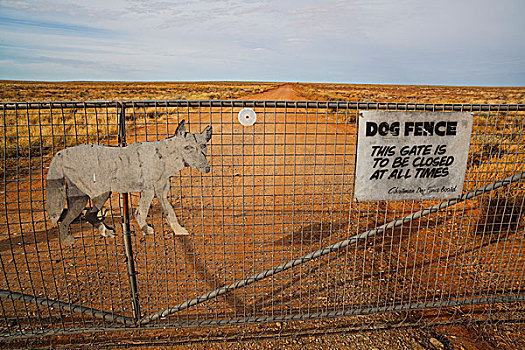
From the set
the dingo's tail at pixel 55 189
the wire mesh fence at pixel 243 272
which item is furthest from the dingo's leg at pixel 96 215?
the dingo's tail at pixel 55 189

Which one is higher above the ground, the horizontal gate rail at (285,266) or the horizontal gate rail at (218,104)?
the horizontal gate rail at (218,104)

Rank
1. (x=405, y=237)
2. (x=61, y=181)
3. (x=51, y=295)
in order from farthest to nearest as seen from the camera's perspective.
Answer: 1. (x=405, y=237)
2. (x=51, y=295)
3. (x=61, y=181)

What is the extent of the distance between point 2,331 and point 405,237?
5.97m

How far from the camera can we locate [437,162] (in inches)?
142

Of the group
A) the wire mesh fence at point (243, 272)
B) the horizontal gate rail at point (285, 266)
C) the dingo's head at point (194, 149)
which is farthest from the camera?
the horizontal gate rail at point (285, 266)

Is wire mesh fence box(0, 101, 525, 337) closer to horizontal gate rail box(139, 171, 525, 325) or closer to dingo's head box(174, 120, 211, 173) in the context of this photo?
horizontal gate rail box(139, 171, 525, 325)

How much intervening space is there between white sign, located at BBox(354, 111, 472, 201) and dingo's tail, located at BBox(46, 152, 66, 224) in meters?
2.97

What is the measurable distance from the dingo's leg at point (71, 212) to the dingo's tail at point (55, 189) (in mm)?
73

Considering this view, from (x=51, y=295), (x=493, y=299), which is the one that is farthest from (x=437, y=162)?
(x=51, y=295)

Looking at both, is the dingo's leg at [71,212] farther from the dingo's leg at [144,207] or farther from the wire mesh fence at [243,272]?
the dingo's leg at [144,207]

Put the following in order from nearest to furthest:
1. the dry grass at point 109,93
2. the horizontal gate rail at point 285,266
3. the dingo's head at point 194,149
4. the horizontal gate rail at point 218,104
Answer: the horizontal gate rail at point 218,104 → the dingo's head at point 194,149 → the horizontal gate rail at point 285,266 → the dry grass at point 109,93

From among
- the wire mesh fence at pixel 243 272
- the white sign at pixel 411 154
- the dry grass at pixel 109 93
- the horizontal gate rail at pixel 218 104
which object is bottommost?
the wire mesh fence at pixel 243 272

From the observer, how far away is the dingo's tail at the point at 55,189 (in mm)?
3191

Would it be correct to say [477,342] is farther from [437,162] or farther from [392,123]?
[392,123]
